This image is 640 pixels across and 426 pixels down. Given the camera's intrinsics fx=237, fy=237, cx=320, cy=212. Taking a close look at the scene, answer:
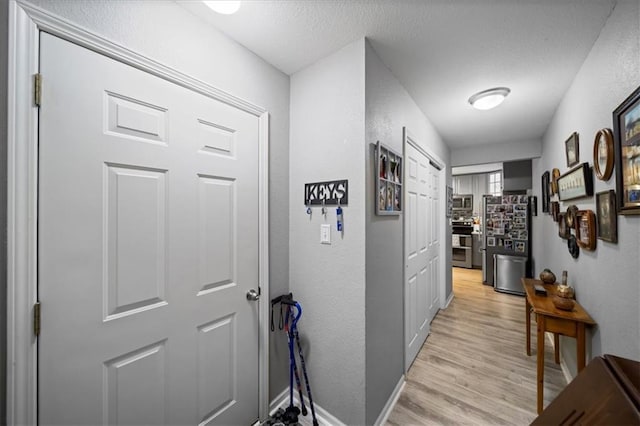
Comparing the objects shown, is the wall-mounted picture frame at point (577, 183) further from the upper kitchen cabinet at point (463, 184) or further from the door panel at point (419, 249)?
the upper kitchen cabinet at point (463, 184)

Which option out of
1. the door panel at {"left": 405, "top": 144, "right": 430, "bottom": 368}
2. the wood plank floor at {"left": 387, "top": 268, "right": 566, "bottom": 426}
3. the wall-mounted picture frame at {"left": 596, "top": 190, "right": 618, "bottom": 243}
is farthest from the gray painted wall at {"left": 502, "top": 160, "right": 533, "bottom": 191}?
the wall-mounted picture frame at {"left": 596, "top": 190, "right": 618, "bottom": 243}

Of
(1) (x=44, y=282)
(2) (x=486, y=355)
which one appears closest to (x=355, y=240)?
(1) (x=44, y=282)

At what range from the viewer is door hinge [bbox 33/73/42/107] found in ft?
2.70

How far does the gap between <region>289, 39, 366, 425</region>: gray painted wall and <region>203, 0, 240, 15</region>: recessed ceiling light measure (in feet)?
2.02

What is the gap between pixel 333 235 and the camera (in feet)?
5.07

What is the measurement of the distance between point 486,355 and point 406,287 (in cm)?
125

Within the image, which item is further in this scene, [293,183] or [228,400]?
[293,183]

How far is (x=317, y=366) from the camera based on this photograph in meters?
1.61

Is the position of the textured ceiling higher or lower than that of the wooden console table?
higher

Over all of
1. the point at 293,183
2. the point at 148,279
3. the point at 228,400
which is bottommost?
the point at 228,400

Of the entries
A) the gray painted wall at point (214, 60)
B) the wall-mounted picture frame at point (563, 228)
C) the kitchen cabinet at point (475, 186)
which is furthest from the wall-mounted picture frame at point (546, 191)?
the kitchen cabinet at point (475, 186)

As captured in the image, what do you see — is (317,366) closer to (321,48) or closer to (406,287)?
(406,287)

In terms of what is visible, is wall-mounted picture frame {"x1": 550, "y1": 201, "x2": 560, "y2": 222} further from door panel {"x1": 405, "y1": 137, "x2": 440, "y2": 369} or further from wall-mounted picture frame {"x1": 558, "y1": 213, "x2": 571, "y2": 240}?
door panel {"x1": 405, "y1": 137, "x2": 440, "y2": 369}

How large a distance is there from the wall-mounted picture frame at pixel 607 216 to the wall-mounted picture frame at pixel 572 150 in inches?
24.0
